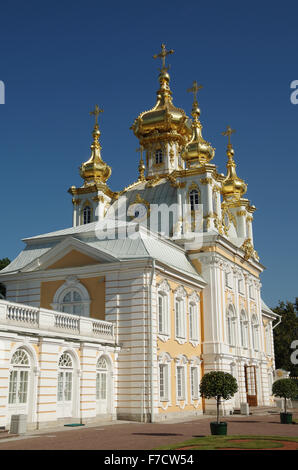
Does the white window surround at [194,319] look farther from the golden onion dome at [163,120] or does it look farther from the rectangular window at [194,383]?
the golden onion dome at [163,120]

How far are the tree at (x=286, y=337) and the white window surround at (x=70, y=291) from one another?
40.2m

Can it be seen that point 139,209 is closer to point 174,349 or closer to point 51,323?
point 174,349

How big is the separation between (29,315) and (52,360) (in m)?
1.85

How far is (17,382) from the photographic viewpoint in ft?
60.0

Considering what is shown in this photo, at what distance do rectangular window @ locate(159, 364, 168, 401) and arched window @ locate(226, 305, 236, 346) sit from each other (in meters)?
7.44

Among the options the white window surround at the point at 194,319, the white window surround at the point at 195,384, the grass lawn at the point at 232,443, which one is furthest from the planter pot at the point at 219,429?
the white window surround at the point at 194,319

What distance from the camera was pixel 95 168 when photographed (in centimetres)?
3812

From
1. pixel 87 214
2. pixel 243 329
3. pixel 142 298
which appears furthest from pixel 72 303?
pixel 243 329

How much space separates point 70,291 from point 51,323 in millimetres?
5751

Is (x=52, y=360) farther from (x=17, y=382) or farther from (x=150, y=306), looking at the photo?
(x=150, y=306)

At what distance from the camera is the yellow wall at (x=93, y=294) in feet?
81.0

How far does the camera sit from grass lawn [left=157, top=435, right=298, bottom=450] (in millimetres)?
13312

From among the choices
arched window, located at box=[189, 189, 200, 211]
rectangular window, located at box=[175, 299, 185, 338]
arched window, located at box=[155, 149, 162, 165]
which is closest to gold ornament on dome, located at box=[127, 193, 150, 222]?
arched window, located at box=[189, 189, 200, 211]

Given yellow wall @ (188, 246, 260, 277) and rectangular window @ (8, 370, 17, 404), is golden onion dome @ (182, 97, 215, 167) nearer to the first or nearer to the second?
yellow wall @ (188, 246, 260, 277)
